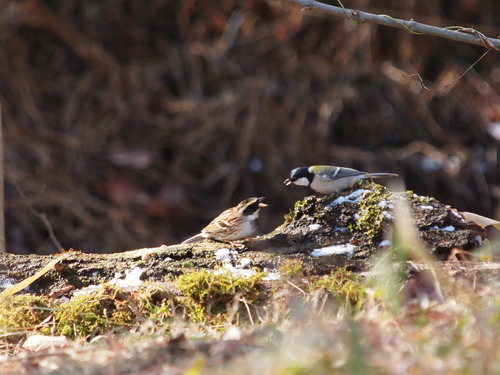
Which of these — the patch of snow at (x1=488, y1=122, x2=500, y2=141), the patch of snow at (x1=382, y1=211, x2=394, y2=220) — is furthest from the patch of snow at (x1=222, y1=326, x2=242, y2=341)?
the patch of snow at (x1=488, y1=122, x2=500, y2=141)

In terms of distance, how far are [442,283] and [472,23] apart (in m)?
5.97

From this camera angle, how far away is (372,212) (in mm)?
3543

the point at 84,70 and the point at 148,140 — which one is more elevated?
the point at 84,70

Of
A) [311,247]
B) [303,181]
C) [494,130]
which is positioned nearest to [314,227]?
[311,247]

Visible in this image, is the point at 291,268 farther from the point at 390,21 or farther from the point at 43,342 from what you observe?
the point at 390,21

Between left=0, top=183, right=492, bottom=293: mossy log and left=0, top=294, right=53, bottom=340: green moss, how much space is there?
155 mm

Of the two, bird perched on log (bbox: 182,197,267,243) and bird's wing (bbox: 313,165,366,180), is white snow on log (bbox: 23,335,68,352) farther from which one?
bird's wing (bbox: 313,165,366,180)

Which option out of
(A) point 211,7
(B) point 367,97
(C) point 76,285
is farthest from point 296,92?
(C) point 76,285

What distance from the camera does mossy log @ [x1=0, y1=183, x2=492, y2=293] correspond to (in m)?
3.44

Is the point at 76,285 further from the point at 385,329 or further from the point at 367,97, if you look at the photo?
the point at 367,97

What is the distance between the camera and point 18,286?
344 cm

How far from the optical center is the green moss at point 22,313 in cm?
326

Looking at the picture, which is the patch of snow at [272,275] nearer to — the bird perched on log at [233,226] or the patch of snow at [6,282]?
the bird perched on log at [233,226]

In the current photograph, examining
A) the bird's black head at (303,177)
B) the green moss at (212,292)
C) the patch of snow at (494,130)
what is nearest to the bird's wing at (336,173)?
the bird's black head at (303,177)
